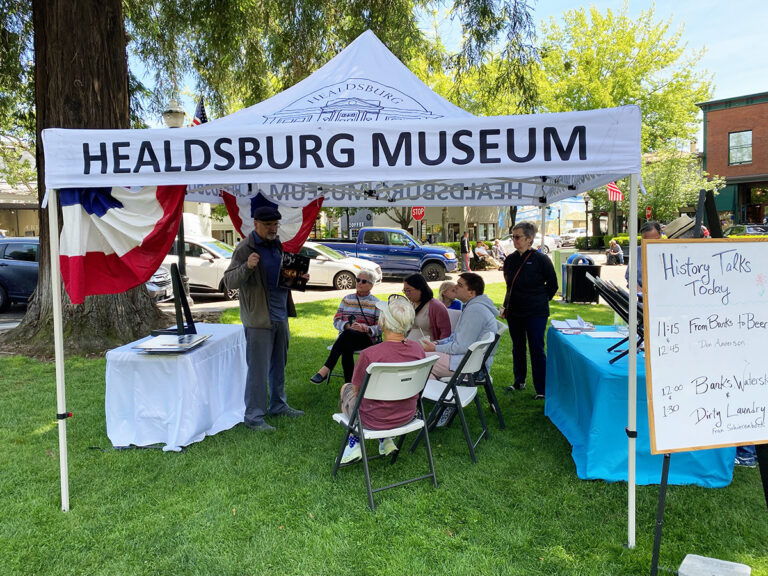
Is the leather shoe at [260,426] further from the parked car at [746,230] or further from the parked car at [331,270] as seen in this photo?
the parked car at [746,230]

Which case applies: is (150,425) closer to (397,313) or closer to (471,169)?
(397,313)

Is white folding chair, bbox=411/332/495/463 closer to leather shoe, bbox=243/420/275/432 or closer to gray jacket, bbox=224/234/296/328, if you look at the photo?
leather shoe, bbox=243/420/275/432

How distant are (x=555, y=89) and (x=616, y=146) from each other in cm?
2445

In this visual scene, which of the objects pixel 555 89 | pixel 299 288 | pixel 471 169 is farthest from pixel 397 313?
pixel 555 89

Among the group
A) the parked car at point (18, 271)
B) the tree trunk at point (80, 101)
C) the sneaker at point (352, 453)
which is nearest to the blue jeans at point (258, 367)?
the sneaker at point (352, 453)

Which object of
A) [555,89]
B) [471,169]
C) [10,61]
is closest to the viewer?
[471,169]

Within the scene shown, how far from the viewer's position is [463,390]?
427 cm

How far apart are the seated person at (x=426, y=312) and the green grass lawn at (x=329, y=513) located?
101 cm

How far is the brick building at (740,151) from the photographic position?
2877 cm

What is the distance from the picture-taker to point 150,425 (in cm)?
417

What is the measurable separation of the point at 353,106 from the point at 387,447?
8.06ft

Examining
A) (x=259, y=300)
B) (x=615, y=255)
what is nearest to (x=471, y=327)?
(x=259, y=300)

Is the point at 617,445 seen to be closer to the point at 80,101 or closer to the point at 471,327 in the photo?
the point at 471,327

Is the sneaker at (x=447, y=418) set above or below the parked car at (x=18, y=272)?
below
